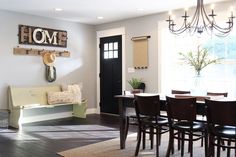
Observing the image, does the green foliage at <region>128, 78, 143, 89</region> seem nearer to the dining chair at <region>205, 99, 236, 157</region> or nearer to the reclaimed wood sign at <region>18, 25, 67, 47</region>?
the reclaimed wood sign at <region>18, 25, 67, 47</region>

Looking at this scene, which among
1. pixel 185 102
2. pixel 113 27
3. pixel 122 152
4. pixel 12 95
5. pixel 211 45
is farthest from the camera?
pixel 113 27

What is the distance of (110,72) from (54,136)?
2910 mm

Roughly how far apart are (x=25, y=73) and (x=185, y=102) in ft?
14.4

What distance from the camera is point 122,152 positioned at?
13.3 feet

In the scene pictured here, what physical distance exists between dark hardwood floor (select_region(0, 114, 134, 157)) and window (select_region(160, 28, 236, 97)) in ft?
5.62

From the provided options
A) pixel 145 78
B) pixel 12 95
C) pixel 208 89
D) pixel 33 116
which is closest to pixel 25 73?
pixel 12 95

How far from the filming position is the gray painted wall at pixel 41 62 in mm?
6168

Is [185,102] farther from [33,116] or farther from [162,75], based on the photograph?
[33,116]

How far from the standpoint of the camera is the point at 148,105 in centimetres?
370

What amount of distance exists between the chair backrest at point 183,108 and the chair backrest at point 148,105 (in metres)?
0.20

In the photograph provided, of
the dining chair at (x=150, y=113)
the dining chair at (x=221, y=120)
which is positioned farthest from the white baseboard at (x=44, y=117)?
the dining chair at (x=221, y=120)

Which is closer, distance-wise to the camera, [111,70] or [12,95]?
[12,95]

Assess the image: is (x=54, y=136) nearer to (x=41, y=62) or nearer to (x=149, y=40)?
(x=41, y=62)

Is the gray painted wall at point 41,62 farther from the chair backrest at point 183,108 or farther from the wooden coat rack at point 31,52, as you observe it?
the chair backrest at point 183,108
